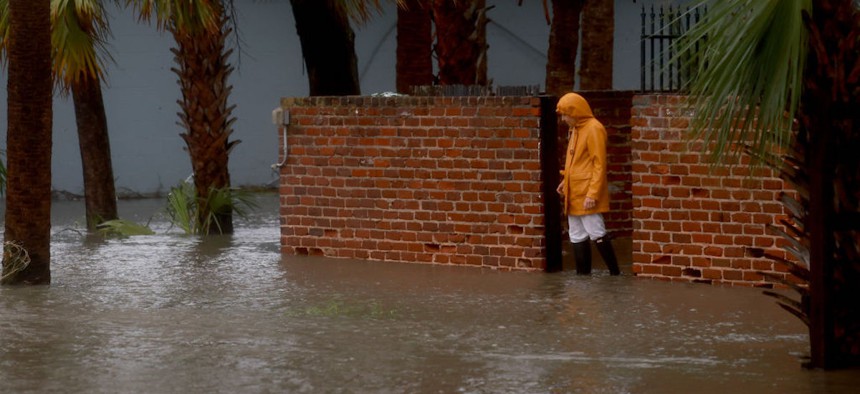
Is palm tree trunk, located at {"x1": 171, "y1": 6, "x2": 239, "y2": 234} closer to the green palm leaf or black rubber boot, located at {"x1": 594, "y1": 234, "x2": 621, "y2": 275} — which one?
the green palm leaf

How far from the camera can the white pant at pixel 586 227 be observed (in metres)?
12.6

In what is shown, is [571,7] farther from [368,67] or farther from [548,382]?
[548,382]

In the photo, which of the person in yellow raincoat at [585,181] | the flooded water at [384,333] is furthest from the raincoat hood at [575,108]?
the flooded water at [384,333]

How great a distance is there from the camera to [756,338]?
31.1 ft

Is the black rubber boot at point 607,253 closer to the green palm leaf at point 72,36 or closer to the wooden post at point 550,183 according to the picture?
the wooden post at point 550,183

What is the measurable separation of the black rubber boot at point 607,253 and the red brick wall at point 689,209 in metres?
0.20

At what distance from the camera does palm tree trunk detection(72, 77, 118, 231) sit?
57.1 ft

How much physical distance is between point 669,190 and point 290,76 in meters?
11.7

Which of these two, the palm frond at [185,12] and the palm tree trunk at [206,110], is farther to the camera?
the palm tree trunk at [206,110]

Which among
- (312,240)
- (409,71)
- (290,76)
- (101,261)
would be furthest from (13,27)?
(290,76)

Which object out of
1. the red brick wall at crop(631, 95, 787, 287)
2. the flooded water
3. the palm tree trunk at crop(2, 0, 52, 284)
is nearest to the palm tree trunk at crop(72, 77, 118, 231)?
the flooded water

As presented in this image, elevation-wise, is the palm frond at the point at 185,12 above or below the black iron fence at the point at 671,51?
above

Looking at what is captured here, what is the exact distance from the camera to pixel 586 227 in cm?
1270

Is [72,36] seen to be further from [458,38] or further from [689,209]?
[689,209]
